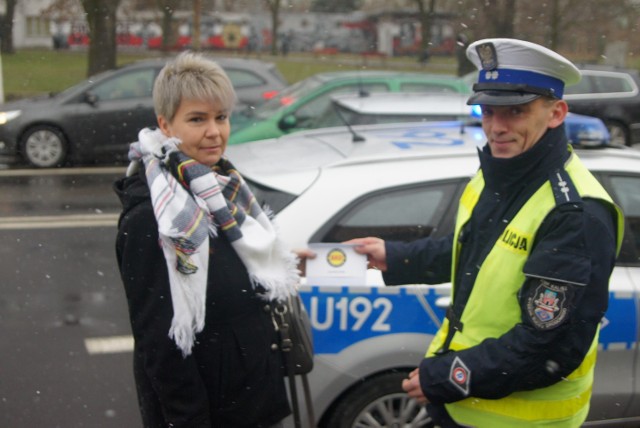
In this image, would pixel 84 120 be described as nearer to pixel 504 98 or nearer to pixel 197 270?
pixel 197 270

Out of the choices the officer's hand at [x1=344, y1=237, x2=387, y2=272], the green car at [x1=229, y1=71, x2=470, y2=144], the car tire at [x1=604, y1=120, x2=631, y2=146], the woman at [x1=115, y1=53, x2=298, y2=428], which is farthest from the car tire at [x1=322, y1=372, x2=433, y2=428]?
the car tire at [x1=604, y1=120, x2=631, y2=146]

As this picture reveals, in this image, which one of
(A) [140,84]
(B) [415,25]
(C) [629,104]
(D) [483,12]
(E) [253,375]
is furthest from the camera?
A: (B) [415,25]

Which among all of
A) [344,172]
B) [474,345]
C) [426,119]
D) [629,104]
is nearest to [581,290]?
[474,345]

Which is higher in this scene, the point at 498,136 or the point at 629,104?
the point at 498,136

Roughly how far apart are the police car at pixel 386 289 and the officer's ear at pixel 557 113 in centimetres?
152

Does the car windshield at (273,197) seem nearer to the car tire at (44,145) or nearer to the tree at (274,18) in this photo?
the car tire at (44,145)

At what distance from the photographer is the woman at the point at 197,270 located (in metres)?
2.29

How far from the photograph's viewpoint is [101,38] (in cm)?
1847

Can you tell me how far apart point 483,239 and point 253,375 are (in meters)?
0.73

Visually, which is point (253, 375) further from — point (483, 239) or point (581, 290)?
point (581, 290)

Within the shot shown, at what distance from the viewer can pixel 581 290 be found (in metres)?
2.10

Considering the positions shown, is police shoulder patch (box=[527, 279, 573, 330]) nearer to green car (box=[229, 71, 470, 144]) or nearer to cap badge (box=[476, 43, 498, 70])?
cap badge (box=[476, 43, 498, 70])

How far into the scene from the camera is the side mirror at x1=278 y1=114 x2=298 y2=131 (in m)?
10.5

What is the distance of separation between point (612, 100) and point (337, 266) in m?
14.1
